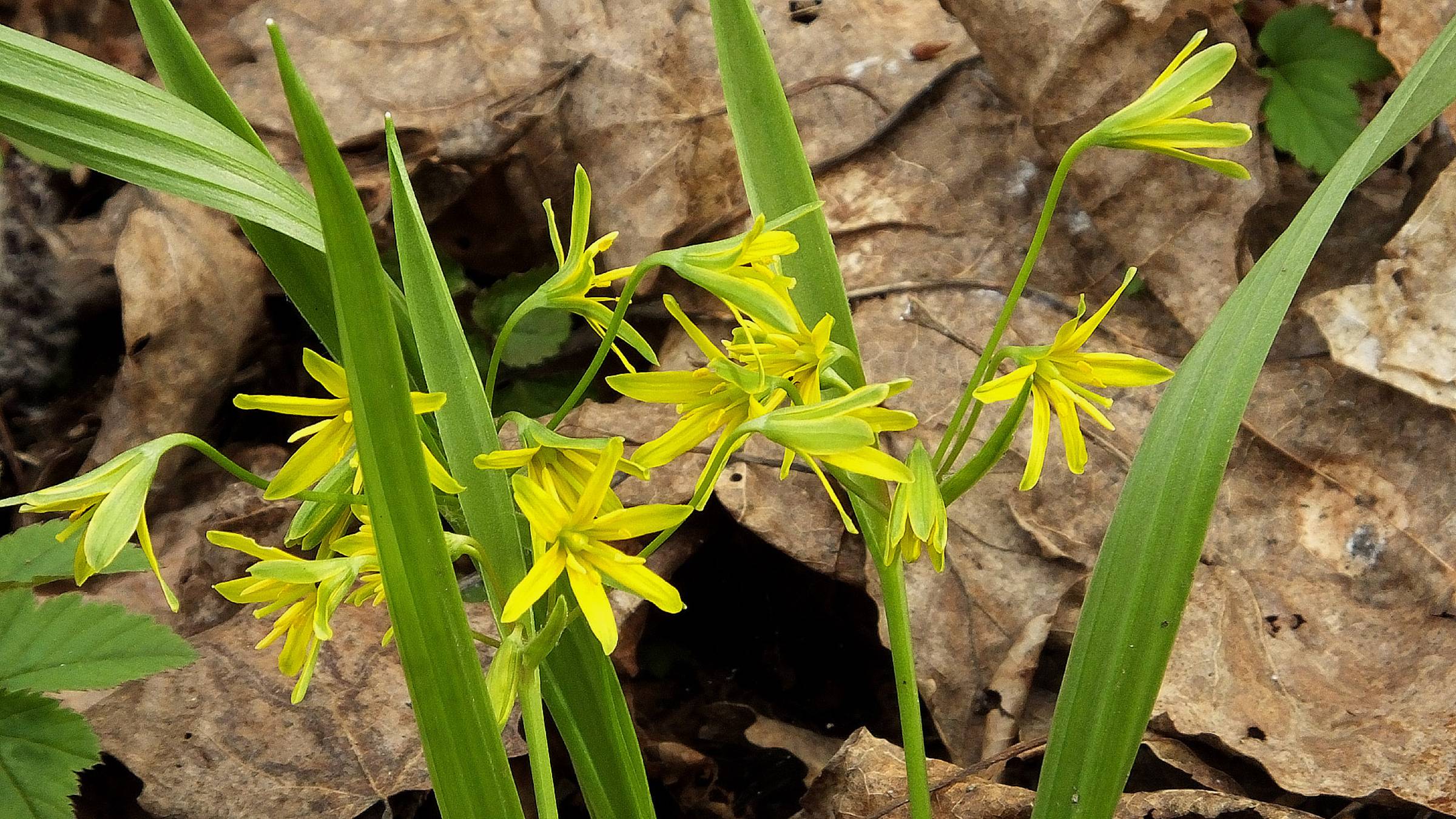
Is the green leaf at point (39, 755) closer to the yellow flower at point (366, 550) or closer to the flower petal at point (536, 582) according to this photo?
the yellow flower at point (366, 550)

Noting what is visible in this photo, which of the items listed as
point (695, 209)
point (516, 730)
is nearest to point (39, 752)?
point (516, 730)

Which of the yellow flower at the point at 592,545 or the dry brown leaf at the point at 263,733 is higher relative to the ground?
the yellow flower at the point at 592,545

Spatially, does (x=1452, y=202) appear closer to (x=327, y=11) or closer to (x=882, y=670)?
(x=882, y=670)

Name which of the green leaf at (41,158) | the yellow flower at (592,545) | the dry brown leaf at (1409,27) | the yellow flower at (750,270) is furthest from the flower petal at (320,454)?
the dry brown leaf at (1409,27)

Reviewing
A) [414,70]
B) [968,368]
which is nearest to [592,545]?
[968,368]

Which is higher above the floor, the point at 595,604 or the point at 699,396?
the point at 699,396

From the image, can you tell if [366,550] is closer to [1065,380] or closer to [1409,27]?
[1065,380]
